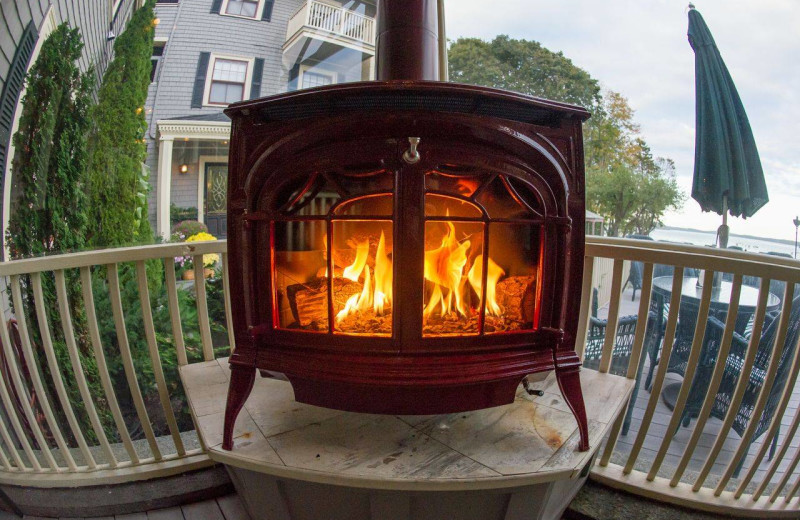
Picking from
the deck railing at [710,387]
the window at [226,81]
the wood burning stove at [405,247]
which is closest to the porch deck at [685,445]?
the deck railing at [710,387]

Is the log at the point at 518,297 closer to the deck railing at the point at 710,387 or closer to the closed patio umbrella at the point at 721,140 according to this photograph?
Result: the deck railing at the point at 710,387

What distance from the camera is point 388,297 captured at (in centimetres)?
114

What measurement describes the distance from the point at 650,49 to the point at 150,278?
7.71 feet

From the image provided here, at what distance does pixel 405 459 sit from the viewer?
112 cm

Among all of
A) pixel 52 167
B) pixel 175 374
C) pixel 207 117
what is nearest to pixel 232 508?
pixel 175 374

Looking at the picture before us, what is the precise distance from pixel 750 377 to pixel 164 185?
2.45m

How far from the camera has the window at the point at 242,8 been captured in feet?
6.00

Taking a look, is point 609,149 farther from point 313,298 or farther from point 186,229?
point 186,229

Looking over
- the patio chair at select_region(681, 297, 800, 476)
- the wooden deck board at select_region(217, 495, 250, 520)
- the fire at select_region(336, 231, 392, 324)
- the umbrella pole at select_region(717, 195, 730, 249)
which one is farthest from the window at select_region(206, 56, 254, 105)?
the patio chair at select_region(681, 297, 800, 476)

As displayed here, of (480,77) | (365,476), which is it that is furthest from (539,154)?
(480,77)

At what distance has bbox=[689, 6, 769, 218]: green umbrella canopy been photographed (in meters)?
1.59

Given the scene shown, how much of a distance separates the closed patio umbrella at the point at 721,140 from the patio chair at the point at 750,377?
1.61ft

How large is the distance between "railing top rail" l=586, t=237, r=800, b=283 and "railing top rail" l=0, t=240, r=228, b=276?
129 centimetres

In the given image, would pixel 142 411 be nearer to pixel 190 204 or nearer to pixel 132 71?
pixel 190 204
